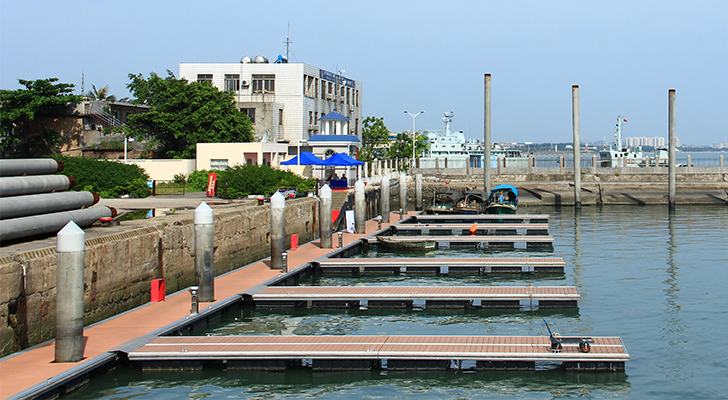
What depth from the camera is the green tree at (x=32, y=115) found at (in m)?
51.0

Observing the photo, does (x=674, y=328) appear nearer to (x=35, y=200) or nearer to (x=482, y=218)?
(x=35, y=200)

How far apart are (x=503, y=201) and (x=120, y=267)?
106ft

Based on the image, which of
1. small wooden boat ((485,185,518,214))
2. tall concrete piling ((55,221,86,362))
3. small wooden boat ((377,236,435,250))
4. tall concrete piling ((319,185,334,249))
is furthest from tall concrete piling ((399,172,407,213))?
tall concrete piling ((55,221,86,362))

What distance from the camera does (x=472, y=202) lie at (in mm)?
44281

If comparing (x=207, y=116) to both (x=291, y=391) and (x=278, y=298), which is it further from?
(x=291, y=391)

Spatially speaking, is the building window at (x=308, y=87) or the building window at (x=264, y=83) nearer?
the building window at (x=264, y=83)

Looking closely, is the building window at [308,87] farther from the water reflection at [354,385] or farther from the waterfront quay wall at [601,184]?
the water reflection at [354,385]

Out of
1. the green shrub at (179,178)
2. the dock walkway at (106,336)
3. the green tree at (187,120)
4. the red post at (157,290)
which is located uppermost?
the green tree at (187,120)

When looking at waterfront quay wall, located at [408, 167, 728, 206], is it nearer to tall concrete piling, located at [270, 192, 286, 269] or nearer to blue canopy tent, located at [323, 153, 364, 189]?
blue canopy tent, located at [323, 153, 364, 189]

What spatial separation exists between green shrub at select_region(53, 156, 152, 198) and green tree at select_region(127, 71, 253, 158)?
21.0 m

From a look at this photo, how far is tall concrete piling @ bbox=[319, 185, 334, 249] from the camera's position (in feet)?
88.2

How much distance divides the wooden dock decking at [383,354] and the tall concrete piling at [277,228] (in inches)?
331

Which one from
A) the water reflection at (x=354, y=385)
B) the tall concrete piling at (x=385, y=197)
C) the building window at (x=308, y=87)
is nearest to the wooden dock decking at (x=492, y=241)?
the tall concrete piling at (x=385, y=197)

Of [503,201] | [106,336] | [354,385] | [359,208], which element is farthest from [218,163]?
[354,385]
